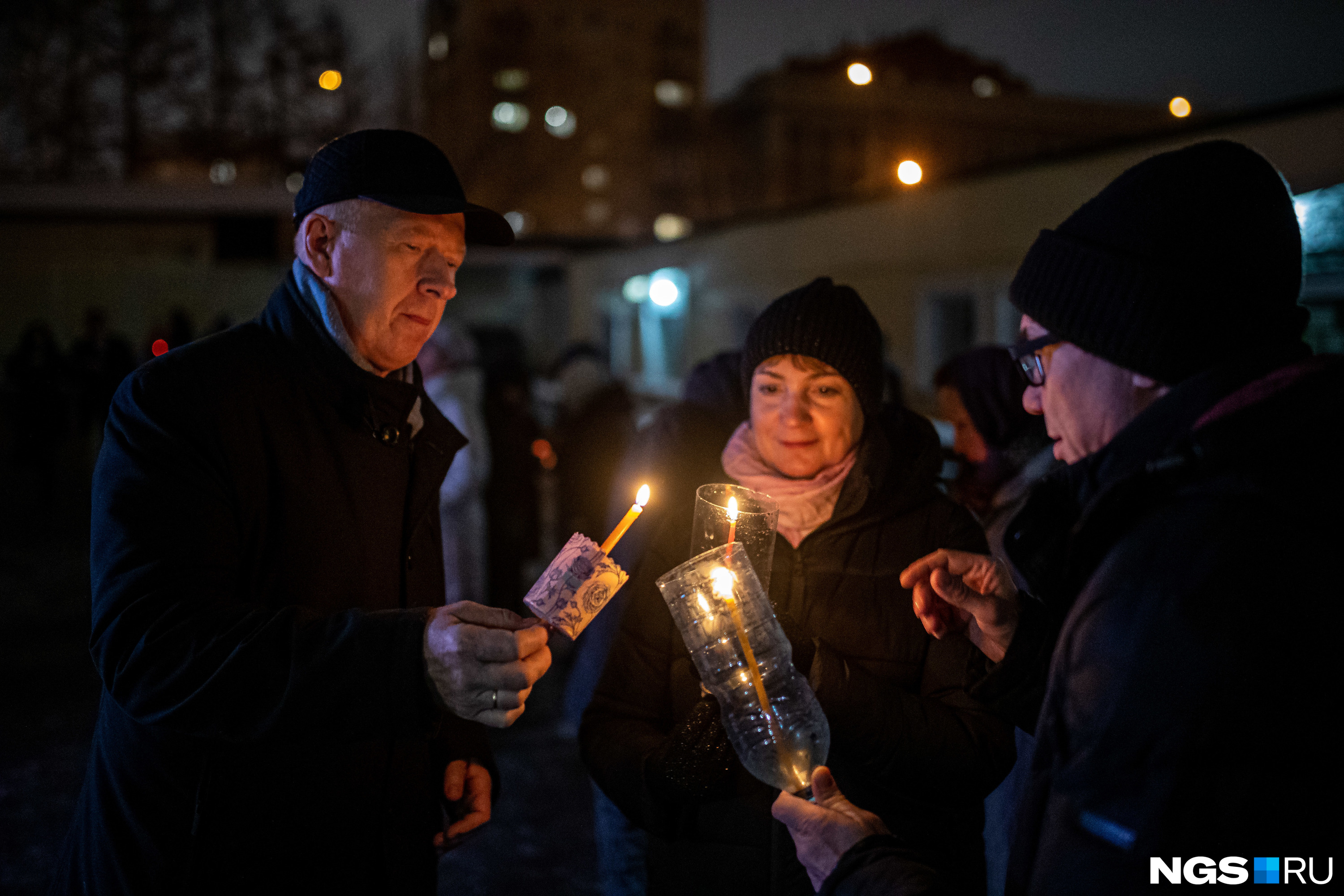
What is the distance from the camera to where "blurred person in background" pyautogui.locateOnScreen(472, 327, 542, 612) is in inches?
270

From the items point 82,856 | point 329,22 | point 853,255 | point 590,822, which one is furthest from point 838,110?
point 82,856

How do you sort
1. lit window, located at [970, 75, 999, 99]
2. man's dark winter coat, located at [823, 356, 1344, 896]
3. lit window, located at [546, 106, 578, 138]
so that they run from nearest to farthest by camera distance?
man's dark winter coat, located at [823, 356, 1344, 896]
lit window, located at [970, 75, 999, 99]
lit window, located at [546, 106, 578, 138]

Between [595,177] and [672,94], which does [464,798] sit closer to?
[595,177]

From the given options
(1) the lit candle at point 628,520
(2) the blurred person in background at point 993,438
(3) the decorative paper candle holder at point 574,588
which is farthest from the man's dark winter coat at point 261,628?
(2) the blurred person in background at point 993,438

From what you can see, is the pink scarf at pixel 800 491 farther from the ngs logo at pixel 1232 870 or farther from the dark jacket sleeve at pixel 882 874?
the ngs logo at pixel 1232 870

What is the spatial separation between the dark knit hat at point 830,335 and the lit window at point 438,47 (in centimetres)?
5290

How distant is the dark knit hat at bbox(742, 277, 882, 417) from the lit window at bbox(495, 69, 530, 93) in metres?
51.9

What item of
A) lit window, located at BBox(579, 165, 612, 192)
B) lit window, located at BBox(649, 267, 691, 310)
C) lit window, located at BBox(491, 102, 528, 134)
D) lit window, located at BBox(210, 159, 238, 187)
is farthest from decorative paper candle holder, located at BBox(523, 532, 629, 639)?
lit window, located at BBox(579, 165, 612, 192)

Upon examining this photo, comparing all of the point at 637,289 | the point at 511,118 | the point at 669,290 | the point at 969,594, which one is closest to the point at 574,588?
the point at 969,594

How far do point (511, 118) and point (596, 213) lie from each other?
278 inches

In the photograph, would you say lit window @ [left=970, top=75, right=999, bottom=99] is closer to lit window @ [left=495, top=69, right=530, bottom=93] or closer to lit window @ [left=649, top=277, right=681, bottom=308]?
lit window @ [left=649, top=277, right=681, bottom=308]

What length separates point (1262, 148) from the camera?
5.84m

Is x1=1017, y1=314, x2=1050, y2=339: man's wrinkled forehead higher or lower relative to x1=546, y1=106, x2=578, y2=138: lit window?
lower

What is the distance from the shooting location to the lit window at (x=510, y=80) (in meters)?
49.7
